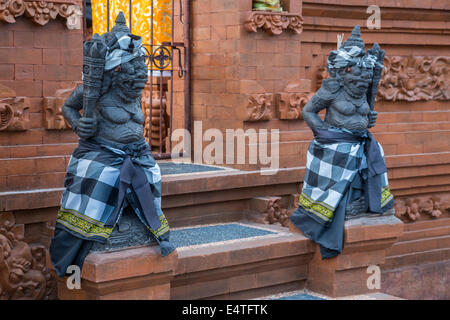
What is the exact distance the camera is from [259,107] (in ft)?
28.7

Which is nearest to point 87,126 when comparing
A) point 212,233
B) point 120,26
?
point 120,26

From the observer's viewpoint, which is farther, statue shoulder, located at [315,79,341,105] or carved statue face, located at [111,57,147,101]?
statue shoulder, located at [315,79,341,105]

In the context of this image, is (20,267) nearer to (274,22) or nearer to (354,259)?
(354,259)

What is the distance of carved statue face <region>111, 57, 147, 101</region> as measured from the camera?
587 cm

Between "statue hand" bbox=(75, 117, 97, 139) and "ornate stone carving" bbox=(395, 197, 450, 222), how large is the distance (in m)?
5.57

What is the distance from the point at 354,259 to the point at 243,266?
1.13 m

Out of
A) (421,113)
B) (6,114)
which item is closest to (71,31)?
(6,114)

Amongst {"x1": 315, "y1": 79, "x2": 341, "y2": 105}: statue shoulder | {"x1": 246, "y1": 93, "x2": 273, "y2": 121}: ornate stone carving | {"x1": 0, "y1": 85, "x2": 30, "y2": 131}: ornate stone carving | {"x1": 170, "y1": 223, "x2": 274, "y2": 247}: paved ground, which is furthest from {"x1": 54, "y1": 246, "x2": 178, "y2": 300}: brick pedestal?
{"x1": 246, "y1": 93, "x2": 273, "y2": 121}: ornate stone carving

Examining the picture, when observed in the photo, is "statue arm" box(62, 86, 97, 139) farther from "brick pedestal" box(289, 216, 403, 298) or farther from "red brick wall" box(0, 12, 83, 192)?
"brick pedestal" box(289, 216, 403, 298)

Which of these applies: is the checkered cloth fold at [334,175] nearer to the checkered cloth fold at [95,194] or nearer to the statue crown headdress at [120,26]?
the checkered cloth fold at [95,194]

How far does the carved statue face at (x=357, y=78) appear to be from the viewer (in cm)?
725

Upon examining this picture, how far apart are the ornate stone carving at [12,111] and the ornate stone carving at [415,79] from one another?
499cm

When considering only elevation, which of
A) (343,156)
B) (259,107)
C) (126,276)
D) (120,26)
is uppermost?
(120,26)

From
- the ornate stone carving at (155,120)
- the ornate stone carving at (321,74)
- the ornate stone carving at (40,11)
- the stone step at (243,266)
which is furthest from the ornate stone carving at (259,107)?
the ornate stone carving at (40,11)
